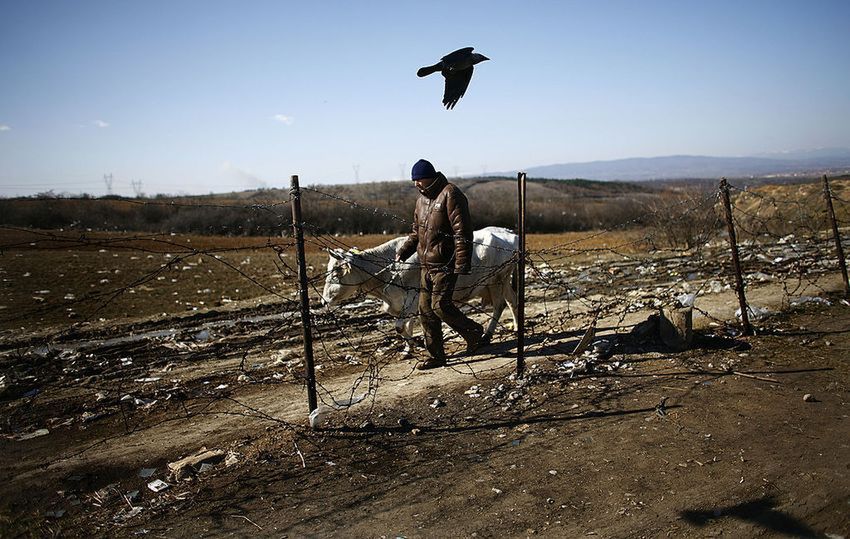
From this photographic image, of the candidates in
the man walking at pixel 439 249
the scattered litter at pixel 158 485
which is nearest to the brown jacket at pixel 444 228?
the man walking at pixel 439 249

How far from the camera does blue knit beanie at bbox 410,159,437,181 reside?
19.6 feet

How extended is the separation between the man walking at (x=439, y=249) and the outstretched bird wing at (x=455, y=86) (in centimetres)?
66

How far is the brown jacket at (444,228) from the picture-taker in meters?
5.84

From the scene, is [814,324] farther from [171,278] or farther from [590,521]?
[171,278]

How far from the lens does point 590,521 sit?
11.3ft

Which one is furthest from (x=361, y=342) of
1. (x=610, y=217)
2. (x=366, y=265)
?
(x=610, y=217)

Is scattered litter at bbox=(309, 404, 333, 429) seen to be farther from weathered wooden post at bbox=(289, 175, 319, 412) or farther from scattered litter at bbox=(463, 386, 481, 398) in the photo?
scattered litter at bbox=(463, 386, 481, 398)

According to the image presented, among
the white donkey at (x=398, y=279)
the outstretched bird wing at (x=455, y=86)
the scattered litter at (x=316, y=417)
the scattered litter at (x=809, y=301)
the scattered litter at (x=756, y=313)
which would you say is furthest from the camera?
the scattered litter at (x=809, y=301)

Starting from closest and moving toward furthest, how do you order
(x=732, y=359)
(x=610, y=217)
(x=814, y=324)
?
(x=732, y=359)
(x=814, y=324)
(x=610, y=217)

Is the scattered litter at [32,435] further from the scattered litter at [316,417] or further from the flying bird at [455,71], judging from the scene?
the flying bird at [455,71]

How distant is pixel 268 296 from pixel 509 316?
17.1ft

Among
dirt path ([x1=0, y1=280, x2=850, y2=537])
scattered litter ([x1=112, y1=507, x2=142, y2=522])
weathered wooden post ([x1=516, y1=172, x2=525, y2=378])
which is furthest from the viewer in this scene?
weathered wooden post ([x1=516, y1=172, x2=525, y2=378])

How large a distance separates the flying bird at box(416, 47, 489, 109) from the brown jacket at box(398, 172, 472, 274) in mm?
812

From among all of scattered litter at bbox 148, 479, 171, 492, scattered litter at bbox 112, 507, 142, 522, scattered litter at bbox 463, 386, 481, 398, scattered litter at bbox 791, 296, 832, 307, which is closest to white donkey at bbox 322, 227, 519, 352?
scattered litter at bbox 463, 386, 481, 398
